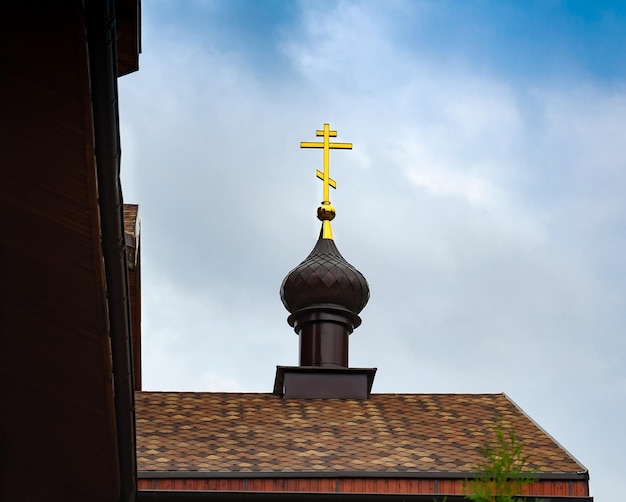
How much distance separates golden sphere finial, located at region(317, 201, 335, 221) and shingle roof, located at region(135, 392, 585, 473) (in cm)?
300

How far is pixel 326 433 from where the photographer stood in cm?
1130

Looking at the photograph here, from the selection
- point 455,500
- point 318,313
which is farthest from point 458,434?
point 318,313

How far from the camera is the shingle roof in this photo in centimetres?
1024

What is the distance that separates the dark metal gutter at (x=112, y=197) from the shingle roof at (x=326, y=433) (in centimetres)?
274

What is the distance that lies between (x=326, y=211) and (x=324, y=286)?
1123 mm

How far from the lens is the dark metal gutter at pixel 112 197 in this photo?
5.01 m

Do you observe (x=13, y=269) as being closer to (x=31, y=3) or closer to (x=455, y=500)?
(x=31, y=3)

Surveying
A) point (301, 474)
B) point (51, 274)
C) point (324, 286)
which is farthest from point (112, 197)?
point (324, 286)

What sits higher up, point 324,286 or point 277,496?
point 324,286

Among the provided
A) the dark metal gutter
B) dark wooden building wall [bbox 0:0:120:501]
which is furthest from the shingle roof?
the dark metal gutter

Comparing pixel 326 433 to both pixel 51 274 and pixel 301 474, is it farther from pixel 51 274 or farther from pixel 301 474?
pixel 51 274

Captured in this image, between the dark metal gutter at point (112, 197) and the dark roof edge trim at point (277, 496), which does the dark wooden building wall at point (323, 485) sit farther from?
the dark metal gutter at point (112, 197)

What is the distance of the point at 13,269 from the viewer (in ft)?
20.4

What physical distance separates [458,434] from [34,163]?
21.6 feet
